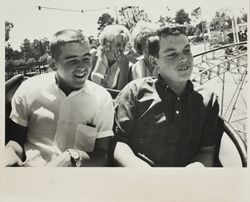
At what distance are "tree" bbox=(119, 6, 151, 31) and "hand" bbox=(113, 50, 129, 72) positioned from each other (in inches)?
8.3

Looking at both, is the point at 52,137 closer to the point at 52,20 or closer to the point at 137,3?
the point at 52,20

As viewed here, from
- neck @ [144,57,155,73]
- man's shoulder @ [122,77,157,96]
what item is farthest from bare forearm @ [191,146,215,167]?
neck @ [144,57,155,73]

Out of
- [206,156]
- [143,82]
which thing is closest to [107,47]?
[143,82]

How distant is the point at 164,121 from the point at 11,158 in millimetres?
1100

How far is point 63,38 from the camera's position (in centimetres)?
261

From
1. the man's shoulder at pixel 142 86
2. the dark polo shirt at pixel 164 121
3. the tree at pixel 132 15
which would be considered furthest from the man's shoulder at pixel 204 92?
the tree at pixel 132 15

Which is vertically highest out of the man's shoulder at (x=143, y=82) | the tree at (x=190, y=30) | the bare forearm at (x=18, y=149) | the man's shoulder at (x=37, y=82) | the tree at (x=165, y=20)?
the tree at (x=165, y=20)

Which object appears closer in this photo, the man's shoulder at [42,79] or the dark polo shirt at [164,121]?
the dark polo shirt at [164,121]

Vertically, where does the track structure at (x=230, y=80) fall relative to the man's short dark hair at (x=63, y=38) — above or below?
below

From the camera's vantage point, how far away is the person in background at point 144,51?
256 centimetres

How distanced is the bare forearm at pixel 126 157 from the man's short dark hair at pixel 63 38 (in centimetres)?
76

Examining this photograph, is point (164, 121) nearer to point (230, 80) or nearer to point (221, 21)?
point (230, 80)

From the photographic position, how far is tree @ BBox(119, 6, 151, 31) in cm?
258

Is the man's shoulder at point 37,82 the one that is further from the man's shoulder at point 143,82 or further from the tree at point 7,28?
the man's shoulder at point 143,82
